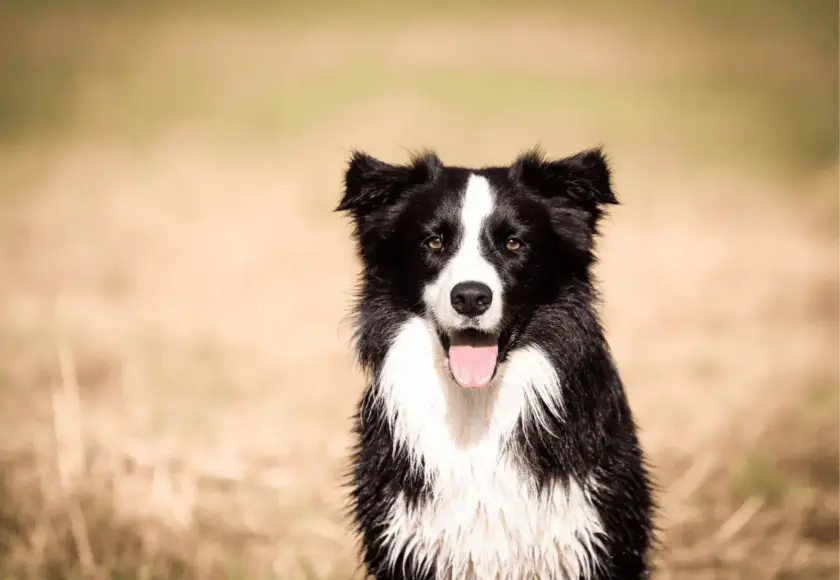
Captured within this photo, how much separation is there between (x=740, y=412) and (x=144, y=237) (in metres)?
7.96

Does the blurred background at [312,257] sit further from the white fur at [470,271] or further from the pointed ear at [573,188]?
the pointed ear at [573,188]

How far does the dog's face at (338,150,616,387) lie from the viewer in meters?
4.18

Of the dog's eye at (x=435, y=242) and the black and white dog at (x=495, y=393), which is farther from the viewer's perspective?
the dog's eye at (x=435, y=242)

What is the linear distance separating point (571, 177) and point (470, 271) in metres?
0.67

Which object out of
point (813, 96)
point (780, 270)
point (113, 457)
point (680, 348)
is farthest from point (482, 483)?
point (813, 96)

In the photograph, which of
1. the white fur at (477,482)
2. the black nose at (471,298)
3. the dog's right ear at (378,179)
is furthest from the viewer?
the dog's right ear at (378,179)

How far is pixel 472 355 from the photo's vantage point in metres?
4.23

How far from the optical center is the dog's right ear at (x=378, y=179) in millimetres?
4473

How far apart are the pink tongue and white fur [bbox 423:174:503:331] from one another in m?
0.13

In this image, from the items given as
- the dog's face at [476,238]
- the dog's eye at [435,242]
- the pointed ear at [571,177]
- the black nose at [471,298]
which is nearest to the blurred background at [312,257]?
the dog's face at [476,238]

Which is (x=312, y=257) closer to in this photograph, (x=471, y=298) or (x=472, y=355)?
(x=472, y=355)

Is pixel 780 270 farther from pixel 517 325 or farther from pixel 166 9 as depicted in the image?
pixel 166 9

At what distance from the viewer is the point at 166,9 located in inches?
1191

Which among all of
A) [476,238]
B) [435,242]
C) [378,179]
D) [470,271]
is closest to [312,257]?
[378,179]
